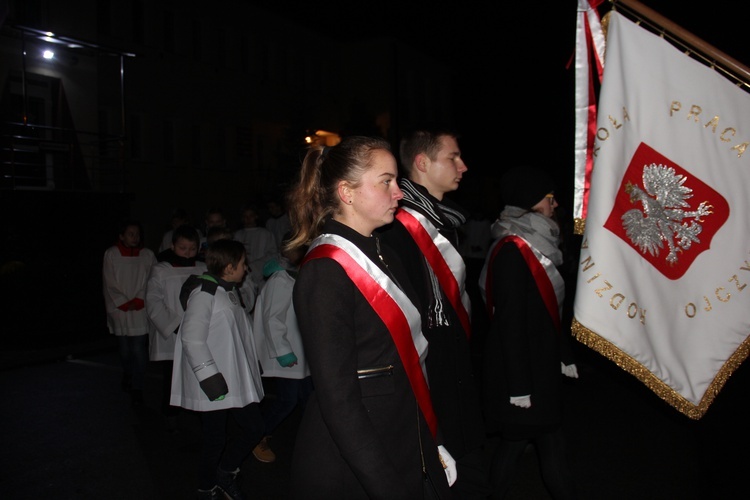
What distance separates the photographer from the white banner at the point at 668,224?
2.47 metres

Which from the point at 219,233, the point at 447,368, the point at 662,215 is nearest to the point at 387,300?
the point at 447,368

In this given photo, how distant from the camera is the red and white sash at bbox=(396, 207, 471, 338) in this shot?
129 inches

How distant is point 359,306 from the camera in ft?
7.32

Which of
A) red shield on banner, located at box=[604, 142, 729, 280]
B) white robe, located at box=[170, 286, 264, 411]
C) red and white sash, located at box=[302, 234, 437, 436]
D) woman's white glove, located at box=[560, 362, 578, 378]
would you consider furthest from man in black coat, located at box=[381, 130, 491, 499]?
white robe, located at box=[170, 286, 264, 411]

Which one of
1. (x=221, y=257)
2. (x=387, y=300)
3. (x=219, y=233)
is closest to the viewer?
(x=387, y=300)

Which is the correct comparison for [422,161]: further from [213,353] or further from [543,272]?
[213,353]

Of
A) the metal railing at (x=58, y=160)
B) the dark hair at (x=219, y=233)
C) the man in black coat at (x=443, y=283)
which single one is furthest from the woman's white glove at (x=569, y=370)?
the metal railing at (x=58, y=160)

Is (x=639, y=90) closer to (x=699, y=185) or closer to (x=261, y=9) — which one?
(x=699, y=185)

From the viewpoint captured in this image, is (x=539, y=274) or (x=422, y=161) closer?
(x=422, y=161)

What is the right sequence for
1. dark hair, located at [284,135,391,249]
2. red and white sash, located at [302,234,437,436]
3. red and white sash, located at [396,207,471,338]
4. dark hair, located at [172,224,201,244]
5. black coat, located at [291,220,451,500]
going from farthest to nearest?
1. dark hair, located at [172,224,201,244]
2. red and white sash, located at [396,207,471,338]
3. dark hair, located at [284,135,391,249]
4. red and white sash, located at [302,234,437,436]
5. black coat, located at [291,220,451,500]

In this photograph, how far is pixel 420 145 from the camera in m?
3.53

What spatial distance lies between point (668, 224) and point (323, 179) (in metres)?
1.39

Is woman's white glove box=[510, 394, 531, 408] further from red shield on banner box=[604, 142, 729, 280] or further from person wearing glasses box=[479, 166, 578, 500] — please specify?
red shield on banner box=[604, 142, 729, 280]

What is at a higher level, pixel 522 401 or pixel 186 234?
pixel 186 234
